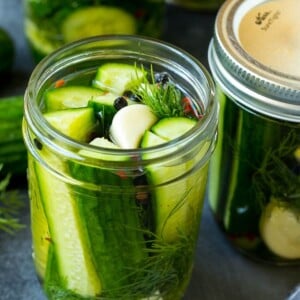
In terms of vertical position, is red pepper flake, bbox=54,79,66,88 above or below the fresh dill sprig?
below

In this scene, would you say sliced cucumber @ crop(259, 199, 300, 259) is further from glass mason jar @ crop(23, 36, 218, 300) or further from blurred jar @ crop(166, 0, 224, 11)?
blurred jar @ crop(166, 0, 224, 11)

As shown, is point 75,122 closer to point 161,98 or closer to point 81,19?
point 161,98

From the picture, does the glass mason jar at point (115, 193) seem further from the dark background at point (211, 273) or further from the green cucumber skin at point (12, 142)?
the green cucumber skin at point (12, 142)

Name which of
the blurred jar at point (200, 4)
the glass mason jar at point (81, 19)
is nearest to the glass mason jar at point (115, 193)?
the glass mason jar at point (81, 19)

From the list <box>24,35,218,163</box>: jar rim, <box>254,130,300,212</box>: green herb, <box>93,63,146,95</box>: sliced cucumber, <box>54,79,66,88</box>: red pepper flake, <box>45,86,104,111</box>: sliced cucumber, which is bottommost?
<box>254,130,300,212</box>: green herb

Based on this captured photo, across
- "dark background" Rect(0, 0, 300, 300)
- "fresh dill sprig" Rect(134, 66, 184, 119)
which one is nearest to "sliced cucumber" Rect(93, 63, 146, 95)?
"fresh dill sprig" Rect(134, 66, 184, 119)

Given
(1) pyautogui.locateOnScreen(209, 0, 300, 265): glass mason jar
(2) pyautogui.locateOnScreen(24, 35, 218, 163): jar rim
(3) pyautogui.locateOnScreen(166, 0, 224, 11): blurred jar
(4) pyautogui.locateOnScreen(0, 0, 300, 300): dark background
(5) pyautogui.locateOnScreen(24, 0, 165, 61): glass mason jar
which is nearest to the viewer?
(2) pyautogui.locateOnScreen(24, 35, 218, 163): jar rim

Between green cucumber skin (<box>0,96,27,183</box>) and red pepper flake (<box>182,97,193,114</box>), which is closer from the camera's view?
red pepper flake (<box>182,97,193,114</box>)

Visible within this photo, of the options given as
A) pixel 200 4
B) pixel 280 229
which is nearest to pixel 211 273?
pixel 280 229
